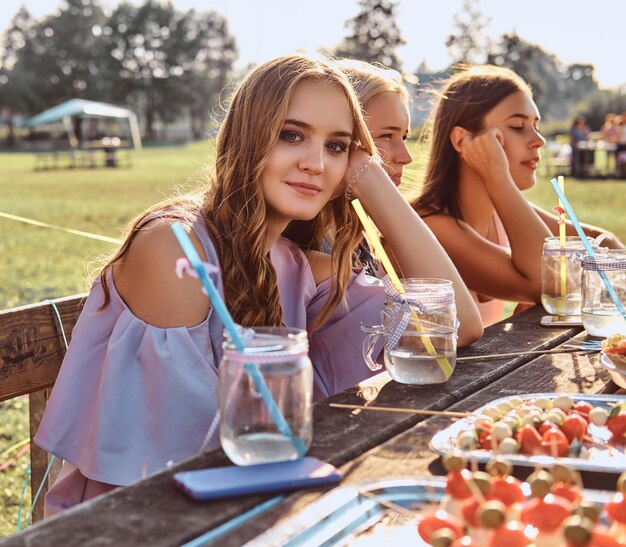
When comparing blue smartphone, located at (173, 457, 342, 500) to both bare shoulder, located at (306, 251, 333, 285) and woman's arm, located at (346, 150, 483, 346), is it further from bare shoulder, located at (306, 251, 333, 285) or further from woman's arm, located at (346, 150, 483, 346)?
bare shoulder, located at (306, 251, 333, 285)

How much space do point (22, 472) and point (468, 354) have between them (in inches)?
108

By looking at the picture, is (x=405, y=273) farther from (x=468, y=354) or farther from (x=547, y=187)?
(x=547, y=187)

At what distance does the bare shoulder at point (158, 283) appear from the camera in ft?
6.82

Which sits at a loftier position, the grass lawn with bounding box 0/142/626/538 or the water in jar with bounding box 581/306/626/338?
the water in jar with bounding box 581/306/626/338

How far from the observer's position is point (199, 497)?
126cm

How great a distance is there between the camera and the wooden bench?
2.34m

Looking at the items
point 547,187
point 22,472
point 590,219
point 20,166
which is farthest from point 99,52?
point 22,472

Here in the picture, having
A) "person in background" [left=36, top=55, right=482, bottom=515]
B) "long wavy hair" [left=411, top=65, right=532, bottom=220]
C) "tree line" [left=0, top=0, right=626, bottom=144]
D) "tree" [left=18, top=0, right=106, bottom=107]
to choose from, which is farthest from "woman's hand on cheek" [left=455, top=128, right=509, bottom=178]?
"tree" [left=18, top=0, right=106, bottom=107]

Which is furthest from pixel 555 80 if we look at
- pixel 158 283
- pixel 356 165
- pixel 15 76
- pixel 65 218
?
pixel 158 283

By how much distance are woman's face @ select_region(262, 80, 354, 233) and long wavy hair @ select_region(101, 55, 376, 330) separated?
0.09 feet

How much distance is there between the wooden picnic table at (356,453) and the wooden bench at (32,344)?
0.98m

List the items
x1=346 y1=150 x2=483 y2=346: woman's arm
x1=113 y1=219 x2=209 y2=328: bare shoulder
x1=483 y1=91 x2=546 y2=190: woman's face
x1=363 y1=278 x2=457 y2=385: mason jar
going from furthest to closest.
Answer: x1=483 y1=91 x2=546 y2=190: woman's face → x1=346 y1=150 x2=483 y2=346: woman's arm → x1=113 y1=219 x2=209 y2=328: bare shoulder → x1=363 y1=278 x2=457 y2=385: mason jar

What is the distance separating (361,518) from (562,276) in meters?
1.77

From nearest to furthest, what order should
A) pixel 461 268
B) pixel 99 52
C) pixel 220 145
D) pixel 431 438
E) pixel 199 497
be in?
pixel 199 497, pixel 431 438, pixel 220 145, pixel 461 268, pixel 99 52
